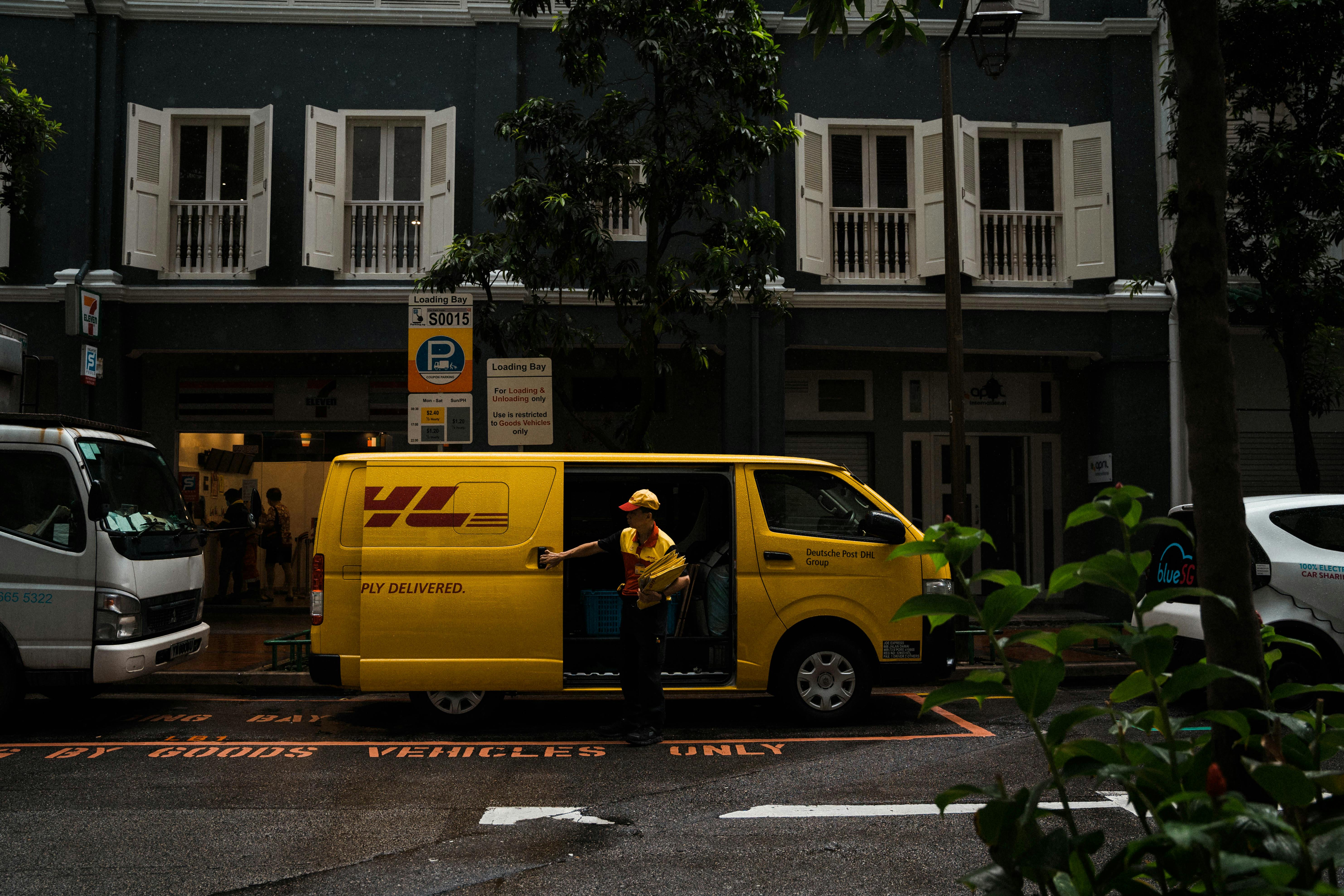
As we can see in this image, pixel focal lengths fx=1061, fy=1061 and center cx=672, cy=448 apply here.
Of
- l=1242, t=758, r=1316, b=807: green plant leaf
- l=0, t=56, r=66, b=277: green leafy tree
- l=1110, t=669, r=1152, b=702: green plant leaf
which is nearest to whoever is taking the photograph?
l=1242, t=758, r=1316, b=807: green plant leaf

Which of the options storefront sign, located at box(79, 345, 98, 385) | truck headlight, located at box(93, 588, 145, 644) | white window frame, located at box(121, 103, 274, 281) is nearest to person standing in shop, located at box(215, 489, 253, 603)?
white window frame, located at box(121, 103, 274, 281)

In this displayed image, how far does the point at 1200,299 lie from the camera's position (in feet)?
6.44

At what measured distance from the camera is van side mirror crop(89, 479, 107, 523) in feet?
25.8

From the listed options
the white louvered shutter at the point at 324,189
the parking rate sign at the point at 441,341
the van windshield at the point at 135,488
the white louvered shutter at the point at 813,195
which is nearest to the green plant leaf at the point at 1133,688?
the van windshield at the point at 135,488

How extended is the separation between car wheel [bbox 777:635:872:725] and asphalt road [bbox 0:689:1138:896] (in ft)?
0.46

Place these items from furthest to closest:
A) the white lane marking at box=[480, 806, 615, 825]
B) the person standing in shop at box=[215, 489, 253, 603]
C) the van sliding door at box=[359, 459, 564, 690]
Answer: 1. the person standing in shop at box=[215, 489, 253, 603]
2. the van sliding door at box=[359, 459, 564, 690]
3. the white lane marking at box=[480, 806, 615, 825]

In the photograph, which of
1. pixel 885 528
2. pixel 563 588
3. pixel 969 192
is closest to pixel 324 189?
pixel 563 588

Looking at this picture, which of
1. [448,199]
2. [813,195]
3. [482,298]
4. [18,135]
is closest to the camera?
[18,135]

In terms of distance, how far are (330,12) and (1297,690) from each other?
574 inches

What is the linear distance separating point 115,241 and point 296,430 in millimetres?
3331

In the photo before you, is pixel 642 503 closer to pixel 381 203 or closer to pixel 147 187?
pixel 381 203

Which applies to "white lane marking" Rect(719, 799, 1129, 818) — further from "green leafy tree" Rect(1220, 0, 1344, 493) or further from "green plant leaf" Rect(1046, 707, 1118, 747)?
"green leafy tree" Rect(1220, 0, 1344, 493)

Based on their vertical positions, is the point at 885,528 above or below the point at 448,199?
below

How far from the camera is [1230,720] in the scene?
164cm
